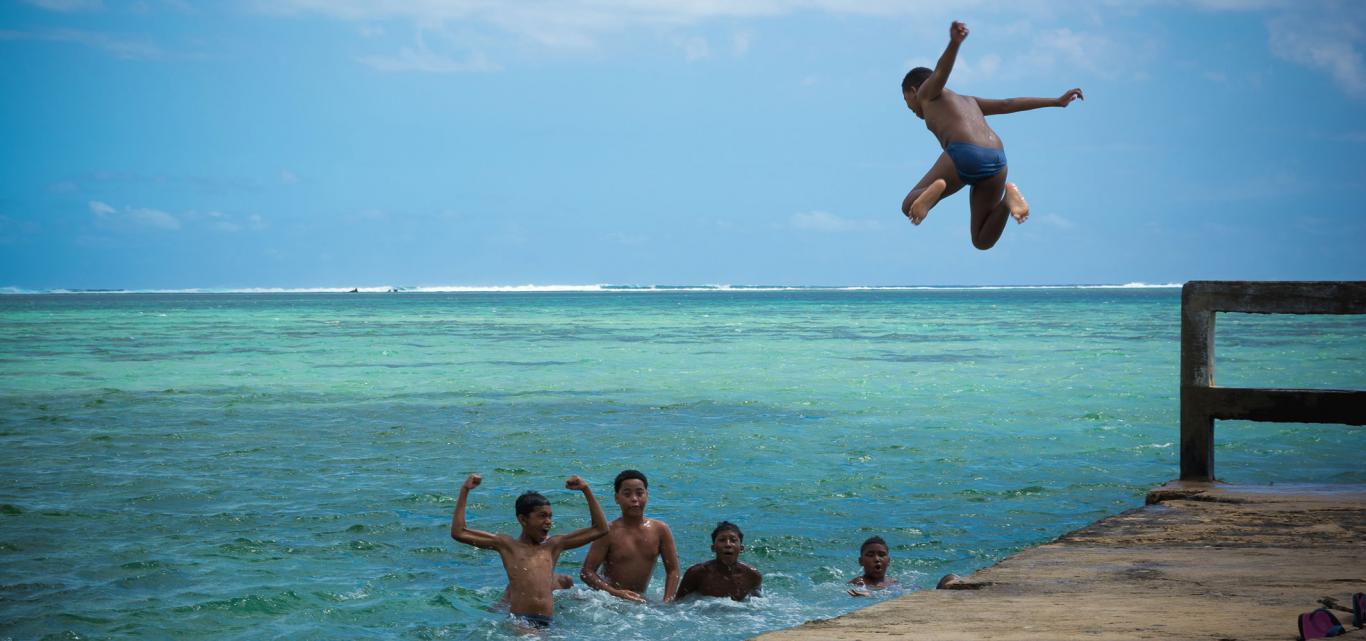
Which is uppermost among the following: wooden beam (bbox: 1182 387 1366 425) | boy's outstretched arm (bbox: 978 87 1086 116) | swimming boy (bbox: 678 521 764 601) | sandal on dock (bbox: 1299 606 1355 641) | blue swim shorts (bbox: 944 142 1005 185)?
boy's outstretched arm (bbox: 978 87 1086 116)

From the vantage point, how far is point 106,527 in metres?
13.4

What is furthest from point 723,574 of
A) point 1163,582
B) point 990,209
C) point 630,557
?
point 990,209

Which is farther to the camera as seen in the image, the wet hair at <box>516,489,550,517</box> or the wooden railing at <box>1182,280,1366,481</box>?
the wooden railing at <box>1182,280,1366,481</box>

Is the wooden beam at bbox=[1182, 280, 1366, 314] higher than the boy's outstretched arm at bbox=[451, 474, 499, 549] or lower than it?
higher

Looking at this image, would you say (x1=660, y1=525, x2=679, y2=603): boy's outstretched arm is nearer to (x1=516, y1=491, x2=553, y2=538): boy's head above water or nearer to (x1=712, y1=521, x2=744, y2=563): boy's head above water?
(x1=712, y1=521, x2=744, y2=563): boy's head above water

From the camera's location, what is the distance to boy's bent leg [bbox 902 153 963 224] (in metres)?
6.32

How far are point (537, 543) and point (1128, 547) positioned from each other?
408 centimetres

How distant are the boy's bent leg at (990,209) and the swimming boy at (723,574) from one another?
13.3 feet

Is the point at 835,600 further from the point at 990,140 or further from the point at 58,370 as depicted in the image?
the point at 58,370

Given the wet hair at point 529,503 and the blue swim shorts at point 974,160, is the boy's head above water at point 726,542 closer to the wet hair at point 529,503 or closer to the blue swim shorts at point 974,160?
the wet hair at point 529,503

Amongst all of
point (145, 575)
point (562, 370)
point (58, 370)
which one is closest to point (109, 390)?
point (58, 370)

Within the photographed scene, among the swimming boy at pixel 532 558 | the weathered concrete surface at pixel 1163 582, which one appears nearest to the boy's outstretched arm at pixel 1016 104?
the weathered concrete surface at pixel 1163 582

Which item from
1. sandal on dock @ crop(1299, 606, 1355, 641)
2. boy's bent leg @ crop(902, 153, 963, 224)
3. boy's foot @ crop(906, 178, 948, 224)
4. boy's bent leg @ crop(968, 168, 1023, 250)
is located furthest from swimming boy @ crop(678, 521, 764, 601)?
sandal on dock @ crop(1299, 606, 1355, 641)

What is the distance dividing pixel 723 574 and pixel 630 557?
73cm
